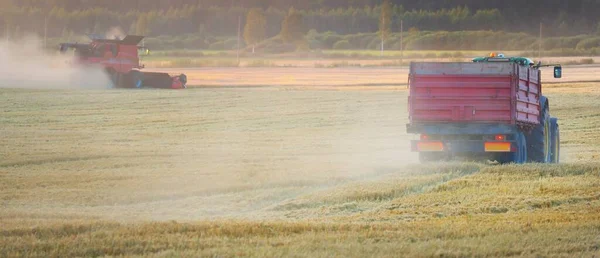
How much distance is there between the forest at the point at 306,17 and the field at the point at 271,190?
67.7 m

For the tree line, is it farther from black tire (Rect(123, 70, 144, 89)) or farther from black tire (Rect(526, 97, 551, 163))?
black tire (Rect(526, 97, 551, 163))

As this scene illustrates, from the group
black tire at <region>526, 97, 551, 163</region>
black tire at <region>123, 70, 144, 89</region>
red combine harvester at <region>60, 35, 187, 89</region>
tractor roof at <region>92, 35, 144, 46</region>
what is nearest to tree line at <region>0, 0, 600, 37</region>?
red combine harvester at <region>60, 35, 187, 89</region>

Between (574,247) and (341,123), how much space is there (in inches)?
1014

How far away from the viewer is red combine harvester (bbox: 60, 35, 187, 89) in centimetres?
5331

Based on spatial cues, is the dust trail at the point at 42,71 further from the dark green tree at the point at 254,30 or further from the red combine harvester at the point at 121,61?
the dark green tree at the point at 254,30

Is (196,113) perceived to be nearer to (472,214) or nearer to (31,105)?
(31,105)

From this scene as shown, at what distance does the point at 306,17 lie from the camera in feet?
426

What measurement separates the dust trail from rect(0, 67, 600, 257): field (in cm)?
1201

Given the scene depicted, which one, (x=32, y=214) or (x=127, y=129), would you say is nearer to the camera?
(x=32, y=214)

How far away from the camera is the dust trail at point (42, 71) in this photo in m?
54.9

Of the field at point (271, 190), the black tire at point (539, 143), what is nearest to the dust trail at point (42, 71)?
the field at point (271, 190)

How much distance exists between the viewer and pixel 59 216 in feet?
55.0

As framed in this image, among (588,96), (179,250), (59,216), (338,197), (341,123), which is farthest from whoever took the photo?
(588,96)

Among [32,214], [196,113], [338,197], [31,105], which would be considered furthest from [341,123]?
[32,214]
